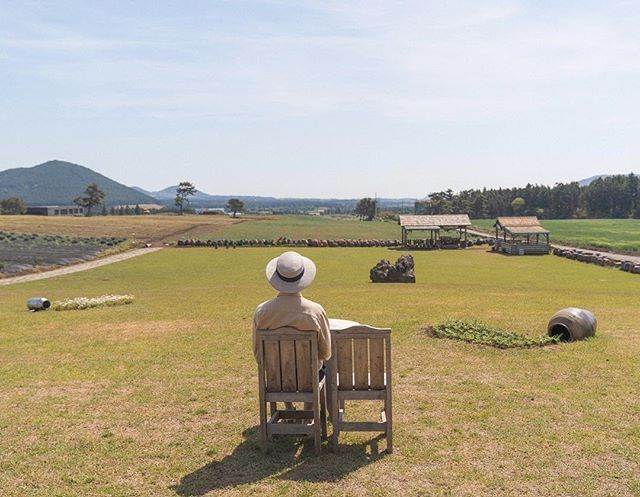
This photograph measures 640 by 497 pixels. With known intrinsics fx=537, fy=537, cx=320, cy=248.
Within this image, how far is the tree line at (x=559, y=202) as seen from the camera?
498ft

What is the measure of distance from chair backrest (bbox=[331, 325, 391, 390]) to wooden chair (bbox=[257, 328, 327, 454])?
1.72 ft

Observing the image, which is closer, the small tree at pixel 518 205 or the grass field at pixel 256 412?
the grass field at pixel 256 412

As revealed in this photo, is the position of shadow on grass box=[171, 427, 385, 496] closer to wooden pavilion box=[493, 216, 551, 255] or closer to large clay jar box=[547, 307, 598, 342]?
large clay jar box=[547, 307, 598, 342]

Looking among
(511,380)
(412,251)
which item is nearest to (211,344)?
(511,380)

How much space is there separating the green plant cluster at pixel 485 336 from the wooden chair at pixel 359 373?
23.5ft

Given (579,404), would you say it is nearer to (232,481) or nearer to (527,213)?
(232,481)

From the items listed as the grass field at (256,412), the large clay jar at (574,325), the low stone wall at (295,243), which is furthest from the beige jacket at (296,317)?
the low stone wall at (295,243)

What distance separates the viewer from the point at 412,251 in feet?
206

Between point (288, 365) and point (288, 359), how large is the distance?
94mm

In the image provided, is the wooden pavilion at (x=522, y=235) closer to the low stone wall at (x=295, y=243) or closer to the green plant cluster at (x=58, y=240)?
the low stone wall at (x=295, y=243)

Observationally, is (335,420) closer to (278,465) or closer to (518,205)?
(278,465)

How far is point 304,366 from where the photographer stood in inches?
310

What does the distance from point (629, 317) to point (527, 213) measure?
145m

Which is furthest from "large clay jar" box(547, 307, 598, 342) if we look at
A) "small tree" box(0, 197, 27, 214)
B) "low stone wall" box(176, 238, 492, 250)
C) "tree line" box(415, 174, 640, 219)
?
"small tree" box(0, 197, 27, 214)
